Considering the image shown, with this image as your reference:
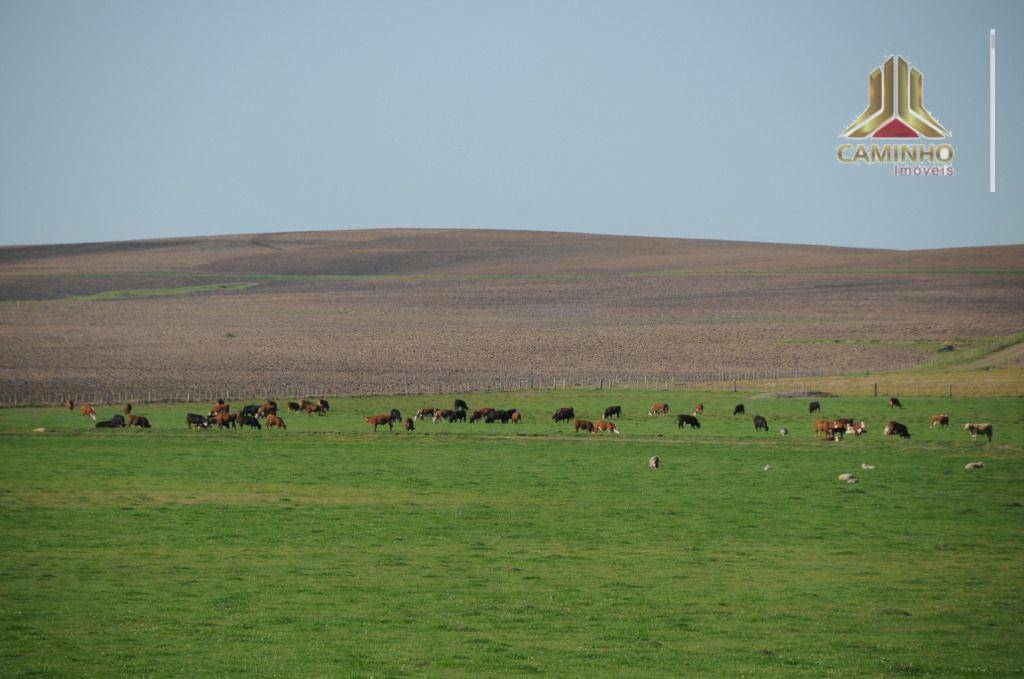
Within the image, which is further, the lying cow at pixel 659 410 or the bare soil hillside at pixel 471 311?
the bare soil hillside at pixel 471 311

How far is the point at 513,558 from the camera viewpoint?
1969 cm

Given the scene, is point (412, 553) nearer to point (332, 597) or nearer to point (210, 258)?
point (332, 597)

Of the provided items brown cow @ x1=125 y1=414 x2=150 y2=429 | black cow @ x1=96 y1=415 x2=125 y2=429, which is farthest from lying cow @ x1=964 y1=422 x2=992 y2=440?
black cow @ x1=96 y1=415 x2=125 y2=429

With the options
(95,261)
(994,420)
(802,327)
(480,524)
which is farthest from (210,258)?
(480,524)

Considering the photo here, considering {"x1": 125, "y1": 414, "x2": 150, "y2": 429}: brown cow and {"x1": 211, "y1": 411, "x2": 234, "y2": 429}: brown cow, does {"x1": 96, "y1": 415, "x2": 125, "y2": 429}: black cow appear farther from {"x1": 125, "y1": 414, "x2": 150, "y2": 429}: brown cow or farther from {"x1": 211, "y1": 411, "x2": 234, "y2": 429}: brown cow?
{"x1": 211, "y1": 411, "x2": 234, "y2": 429}: brown cow

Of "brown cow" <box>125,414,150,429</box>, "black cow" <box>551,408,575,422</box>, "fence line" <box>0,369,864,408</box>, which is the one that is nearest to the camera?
"brown cow" <box>125,414,150,429</box>

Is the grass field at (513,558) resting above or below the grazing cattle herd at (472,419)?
below

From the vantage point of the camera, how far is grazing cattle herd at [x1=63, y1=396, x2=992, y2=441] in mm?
37031

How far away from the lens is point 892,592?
1714 cm

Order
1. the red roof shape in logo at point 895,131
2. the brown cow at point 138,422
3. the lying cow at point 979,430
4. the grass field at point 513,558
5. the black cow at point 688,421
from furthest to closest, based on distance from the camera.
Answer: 1. the red roof shape in logo at point 895,131
2. the brown cow at point 138,422
3. the black cow at point 688,421
4. the lying cow at point 979,430
5. the grass field at point 513,558

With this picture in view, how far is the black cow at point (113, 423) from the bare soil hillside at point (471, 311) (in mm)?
15075

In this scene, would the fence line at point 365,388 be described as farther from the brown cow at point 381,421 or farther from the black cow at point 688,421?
the black cow at point 688,421

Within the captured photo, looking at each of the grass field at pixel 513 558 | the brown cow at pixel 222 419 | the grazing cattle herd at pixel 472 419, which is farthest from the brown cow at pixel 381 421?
the brown cow at pixel 222 419

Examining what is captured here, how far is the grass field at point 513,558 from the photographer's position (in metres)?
14.1
